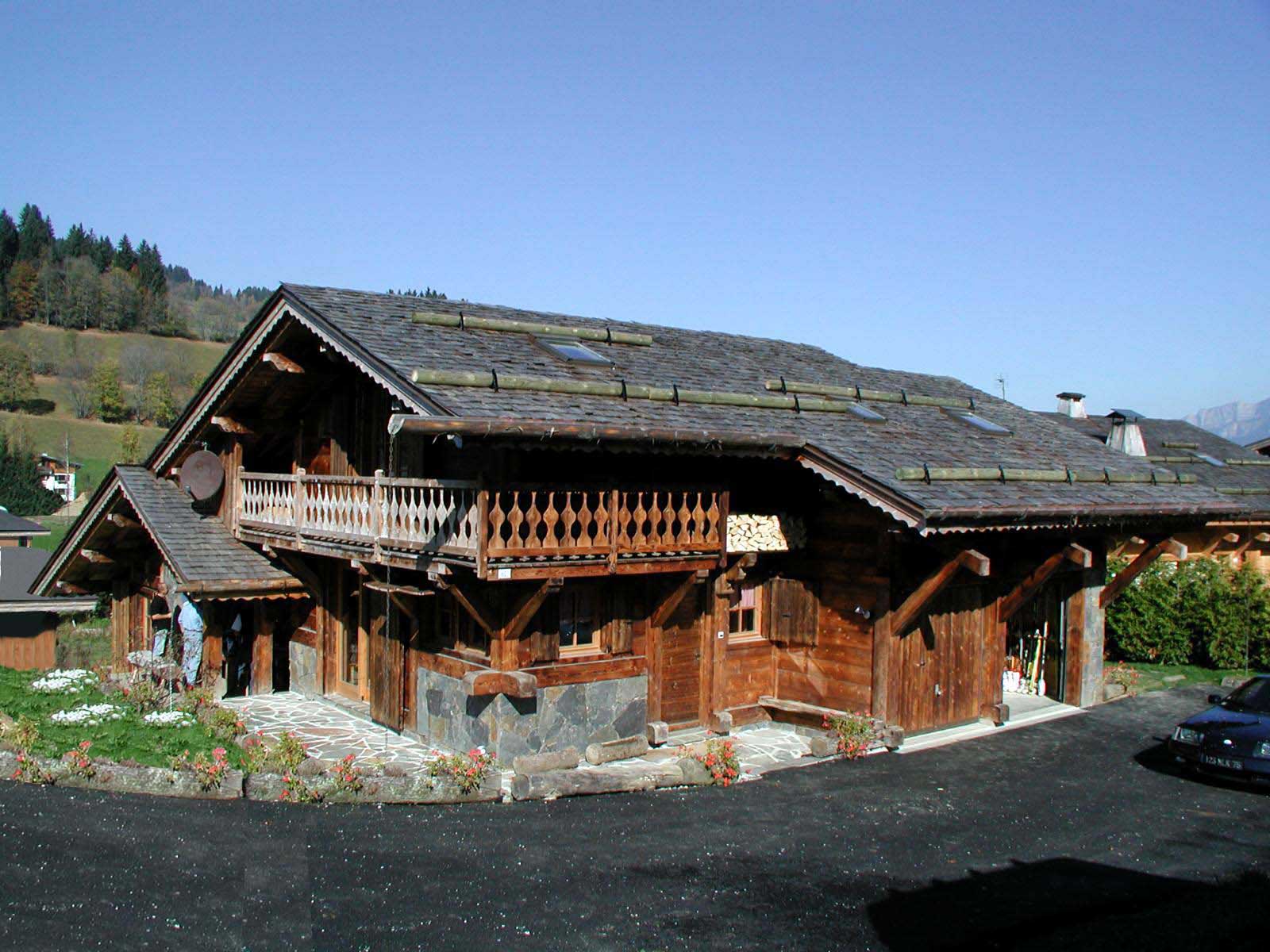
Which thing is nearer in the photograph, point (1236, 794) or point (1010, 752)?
point (1236, 794)

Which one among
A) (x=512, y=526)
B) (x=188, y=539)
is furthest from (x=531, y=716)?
(x=188, y=539)

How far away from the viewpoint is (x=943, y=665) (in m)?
16.0

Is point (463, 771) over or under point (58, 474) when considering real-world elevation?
under

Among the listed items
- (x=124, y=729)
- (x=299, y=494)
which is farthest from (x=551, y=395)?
(x=124, y=729)

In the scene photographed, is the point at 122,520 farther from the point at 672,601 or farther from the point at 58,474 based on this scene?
the point at 58,474

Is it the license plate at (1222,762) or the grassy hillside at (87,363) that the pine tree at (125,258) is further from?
the license plate at (1222,762)

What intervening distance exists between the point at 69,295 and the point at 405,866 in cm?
11024

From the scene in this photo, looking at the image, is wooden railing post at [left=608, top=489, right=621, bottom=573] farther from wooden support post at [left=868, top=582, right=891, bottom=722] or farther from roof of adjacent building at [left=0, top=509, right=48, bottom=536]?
roof of adjacent building at [left=0, top=509, right=48, bottom=536]

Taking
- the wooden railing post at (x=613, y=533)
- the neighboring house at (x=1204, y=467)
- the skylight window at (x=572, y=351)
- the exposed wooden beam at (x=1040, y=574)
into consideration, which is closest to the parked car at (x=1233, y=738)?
the exposed wooden beam at (x=1040, y=574)

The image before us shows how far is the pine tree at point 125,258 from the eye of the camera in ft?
374

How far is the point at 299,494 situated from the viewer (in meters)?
15.8

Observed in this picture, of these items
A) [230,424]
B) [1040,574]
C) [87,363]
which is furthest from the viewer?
[87,363]

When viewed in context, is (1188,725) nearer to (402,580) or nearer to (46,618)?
(402,580)

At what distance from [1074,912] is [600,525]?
6.45 m
